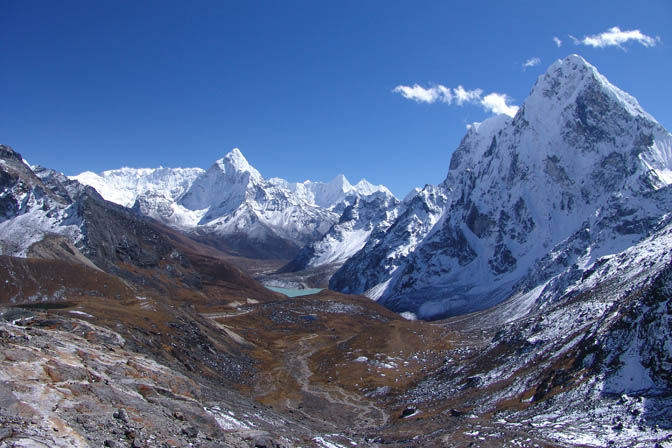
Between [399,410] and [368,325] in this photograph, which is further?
[368,325]

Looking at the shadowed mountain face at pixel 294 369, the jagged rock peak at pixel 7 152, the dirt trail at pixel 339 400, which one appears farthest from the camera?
the jagged rock peak at pixel 7 152

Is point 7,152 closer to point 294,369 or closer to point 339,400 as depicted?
point 294,369

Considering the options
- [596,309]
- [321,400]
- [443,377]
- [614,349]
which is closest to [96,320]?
[321,400]

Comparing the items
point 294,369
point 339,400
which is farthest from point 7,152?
point 339,400

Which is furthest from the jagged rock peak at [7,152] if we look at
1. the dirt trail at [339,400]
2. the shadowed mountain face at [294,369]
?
the dirt trail at [339,400]

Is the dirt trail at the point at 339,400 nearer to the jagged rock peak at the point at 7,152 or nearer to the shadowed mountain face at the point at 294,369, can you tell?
the shadowed mountain face at the point at 294,369

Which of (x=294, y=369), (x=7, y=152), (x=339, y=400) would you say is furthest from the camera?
(x=7, y=152)

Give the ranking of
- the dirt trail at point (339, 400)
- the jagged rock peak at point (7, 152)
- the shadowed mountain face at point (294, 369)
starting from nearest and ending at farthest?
the shadowed mountain face at point (294, 369), the dirt trail at point (339, 400), the jagged rock peak at point (7, 152)

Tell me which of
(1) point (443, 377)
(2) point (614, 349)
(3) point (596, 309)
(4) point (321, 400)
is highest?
(3) point (596, 309)

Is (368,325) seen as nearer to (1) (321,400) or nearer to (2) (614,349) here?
(1) (321,400)

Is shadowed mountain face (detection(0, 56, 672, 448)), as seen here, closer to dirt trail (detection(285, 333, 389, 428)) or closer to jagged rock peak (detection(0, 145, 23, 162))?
dirt trail (detection(285, 333, 389, 428))

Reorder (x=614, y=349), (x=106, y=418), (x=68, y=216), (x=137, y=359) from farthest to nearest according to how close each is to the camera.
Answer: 1. (x=68, y=216)
2. (x=614, y=349)
3. (x=137, y=359)
4. (x=106, y=418)
